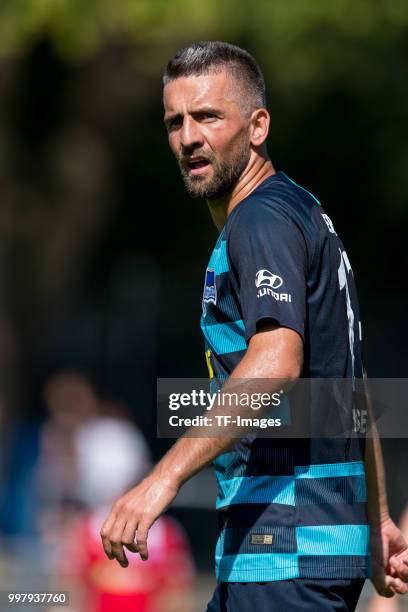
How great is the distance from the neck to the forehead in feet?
0.68

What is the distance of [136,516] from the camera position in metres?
3.16

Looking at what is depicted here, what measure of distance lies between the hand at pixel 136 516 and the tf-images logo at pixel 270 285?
591mm

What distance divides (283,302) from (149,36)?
32.0ft

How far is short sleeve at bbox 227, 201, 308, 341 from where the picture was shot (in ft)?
10.9

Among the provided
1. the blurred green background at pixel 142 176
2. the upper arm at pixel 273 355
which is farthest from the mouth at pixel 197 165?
the blurred green background at pixel 142 176

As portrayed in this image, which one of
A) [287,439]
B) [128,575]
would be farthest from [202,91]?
[128,575]

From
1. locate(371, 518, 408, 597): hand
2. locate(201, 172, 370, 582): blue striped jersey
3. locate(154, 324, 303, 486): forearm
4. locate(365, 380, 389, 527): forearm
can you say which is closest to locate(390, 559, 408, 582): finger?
locate(371, 518, 408, 597): hand

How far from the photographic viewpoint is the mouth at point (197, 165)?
152 inches

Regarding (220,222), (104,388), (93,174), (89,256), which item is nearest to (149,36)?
(93,174)

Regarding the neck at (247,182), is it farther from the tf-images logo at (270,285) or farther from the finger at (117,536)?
the finger at (117,536)

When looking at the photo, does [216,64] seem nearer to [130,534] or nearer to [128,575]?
[130,534]

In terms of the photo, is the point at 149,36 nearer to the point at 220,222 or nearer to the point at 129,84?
the point at 129,84

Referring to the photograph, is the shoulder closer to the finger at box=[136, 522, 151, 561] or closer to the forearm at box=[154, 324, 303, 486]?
the forearm at box=[154, 324, 303, 486]

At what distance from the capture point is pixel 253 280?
3373 millimetres
